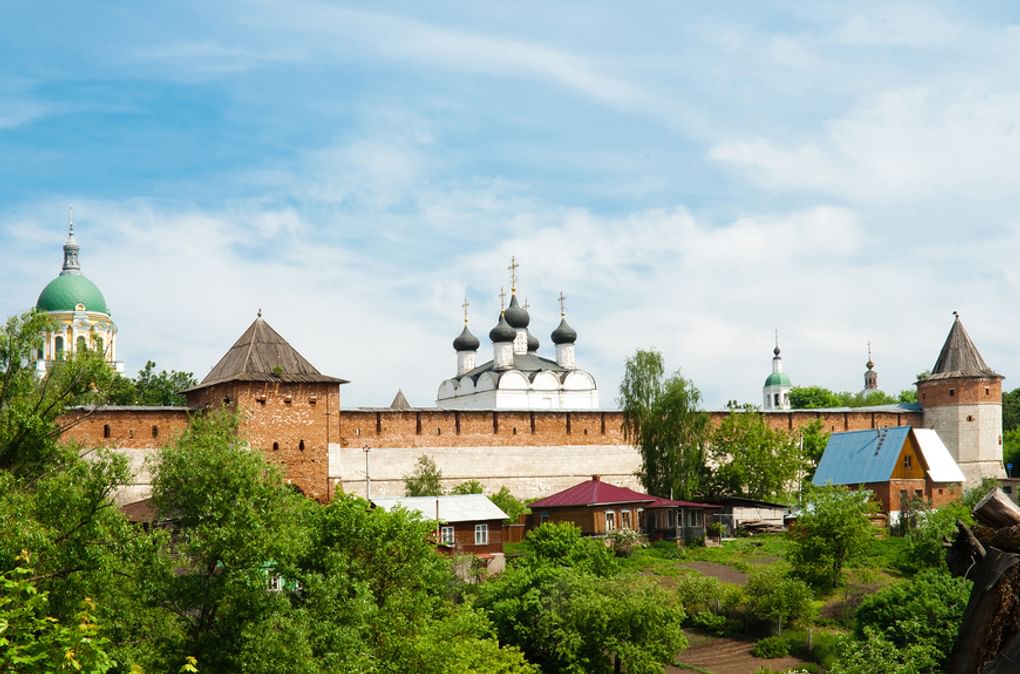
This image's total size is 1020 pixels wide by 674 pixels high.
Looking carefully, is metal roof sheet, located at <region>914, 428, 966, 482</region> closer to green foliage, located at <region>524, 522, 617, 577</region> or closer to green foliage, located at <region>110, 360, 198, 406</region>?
green foliage, located at <region>524, 522, 617, 577</region>

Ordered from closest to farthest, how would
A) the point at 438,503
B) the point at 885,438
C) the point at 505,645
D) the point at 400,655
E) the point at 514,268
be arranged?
the point at 400,655 → the point at 505,645 → the point at 438,503 → the point at 885,438 → the point at 514,268

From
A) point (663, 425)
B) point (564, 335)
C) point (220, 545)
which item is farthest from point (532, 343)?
point (220, 545)

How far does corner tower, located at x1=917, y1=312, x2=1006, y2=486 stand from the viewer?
122 ft

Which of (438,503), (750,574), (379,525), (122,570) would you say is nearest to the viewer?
(122,570)

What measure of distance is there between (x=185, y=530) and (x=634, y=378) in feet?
65.5

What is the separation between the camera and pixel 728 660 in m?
20.4

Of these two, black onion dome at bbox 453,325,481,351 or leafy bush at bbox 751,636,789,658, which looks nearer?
leafy bush at bbox 751,636,789,658

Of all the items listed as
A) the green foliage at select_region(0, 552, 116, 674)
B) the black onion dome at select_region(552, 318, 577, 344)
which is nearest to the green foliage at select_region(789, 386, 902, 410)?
the black onion dome at select_region(552, 318, 577, 344)

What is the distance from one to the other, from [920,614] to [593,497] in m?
11.2

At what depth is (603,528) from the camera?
28.4 meters

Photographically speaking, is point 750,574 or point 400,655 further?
point 750,574

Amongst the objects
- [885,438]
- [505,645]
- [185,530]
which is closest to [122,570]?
[185,530]

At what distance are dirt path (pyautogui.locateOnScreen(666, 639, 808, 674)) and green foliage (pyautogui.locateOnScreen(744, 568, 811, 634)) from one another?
65 centimetres

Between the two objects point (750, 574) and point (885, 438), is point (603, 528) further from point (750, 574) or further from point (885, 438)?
point (885, 438)
